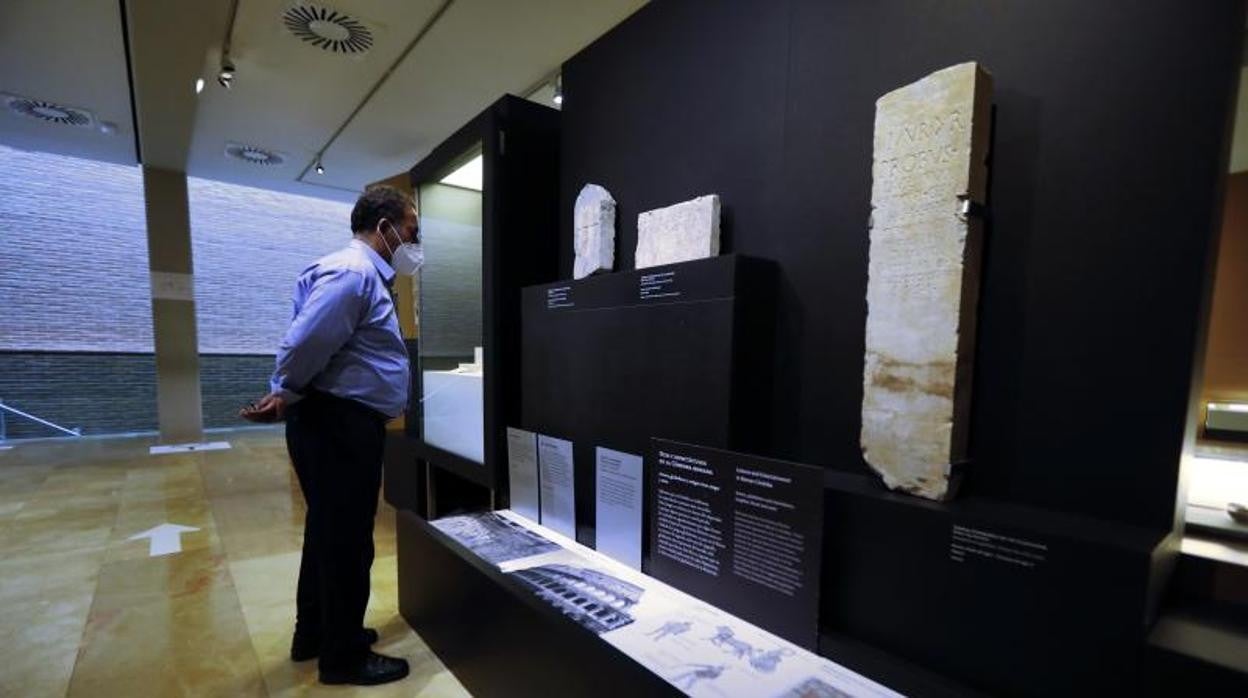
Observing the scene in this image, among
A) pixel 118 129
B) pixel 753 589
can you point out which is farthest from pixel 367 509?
pixel 118 129

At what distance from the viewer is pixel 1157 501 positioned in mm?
937

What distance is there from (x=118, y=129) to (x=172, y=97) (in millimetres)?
1294

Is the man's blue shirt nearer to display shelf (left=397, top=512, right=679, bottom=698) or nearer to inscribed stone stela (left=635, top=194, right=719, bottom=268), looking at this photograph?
display shelf (left=397, top=512, right=679, bottom=698)

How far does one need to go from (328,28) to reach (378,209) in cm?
162

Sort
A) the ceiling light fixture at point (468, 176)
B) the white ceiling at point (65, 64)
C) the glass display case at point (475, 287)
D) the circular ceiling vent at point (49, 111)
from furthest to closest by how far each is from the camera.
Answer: the circular ceiling vent at point (49, 111) → the white ceiling at point (65, 64) → the ceiling light fixture at point (468, 176) → the glass display case at point (475, 287)

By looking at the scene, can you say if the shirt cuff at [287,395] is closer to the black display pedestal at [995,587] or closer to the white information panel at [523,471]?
the white information panel at [523,471]

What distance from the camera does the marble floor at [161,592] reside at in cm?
193

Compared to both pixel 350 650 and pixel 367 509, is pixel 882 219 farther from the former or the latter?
pixel 350 650

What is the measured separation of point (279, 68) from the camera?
337 cm

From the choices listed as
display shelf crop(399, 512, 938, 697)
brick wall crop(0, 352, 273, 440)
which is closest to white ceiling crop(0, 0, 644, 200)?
display shelf crop(399, 512, 938, 697)

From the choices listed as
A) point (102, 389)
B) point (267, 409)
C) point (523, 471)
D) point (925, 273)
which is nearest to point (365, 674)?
point (523, 471)

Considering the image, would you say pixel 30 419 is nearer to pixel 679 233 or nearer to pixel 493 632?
pixel 493 632

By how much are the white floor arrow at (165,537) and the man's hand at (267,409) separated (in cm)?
203

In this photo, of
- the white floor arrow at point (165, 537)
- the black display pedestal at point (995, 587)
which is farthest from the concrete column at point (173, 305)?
the black display pedestal at point (995, 587)
